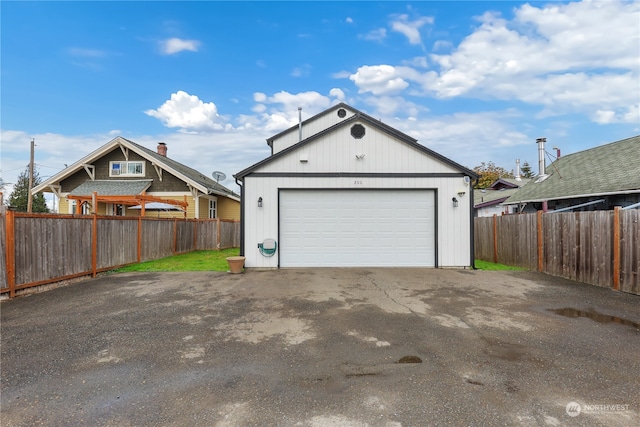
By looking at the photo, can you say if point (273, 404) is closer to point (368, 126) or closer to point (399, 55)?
point (368, 126)

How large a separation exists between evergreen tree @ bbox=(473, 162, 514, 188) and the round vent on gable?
116 ft

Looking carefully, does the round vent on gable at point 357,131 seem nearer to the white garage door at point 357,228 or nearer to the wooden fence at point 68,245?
the white garage door at point 357,228

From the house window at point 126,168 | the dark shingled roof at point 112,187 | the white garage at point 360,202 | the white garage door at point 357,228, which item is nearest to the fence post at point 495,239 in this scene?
the white garage at point 360,202

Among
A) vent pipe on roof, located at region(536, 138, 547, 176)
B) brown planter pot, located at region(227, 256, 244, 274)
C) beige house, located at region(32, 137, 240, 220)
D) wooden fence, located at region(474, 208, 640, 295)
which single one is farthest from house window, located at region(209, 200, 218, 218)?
vent pipe on roof, located at region(536, 138, 547, 176)

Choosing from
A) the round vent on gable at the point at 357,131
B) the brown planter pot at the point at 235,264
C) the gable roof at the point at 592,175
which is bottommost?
the brown planter pot at the point at 235,264

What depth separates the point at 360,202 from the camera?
10.0 metres

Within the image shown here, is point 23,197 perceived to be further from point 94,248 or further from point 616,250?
point 616,250

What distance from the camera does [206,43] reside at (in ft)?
44.5

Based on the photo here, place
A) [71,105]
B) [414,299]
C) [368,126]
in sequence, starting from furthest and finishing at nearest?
1. [71,105]
2. [368,126]
3. [414,299]

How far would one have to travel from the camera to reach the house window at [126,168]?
18.1 m

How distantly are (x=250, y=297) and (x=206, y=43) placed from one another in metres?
12.4

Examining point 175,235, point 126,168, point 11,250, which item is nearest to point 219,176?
point 126,168

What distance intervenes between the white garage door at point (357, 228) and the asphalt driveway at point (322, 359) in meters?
3.36

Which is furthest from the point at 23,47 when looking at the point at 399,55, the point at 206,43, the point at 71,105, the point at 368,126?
the point at 399,55
